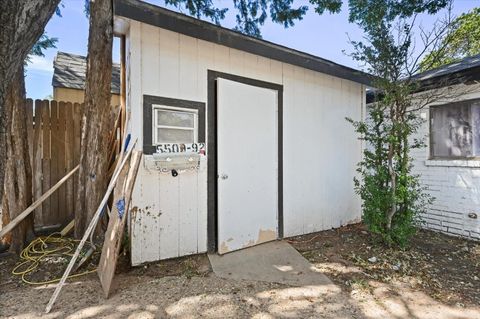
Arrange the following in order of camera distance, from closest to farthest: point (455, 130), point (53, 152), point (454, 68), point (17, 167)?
point (17, 167) → point (53, 152) → point (454, 68) → point (455, 130)

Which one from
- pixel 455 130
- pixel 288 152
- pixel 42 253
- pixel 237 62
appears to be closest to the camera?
pixel 42 253

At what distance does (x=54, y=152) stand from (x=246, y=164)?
2.66m

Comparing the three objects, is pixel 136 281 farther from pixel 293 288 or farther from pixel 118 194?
pixel 293 288

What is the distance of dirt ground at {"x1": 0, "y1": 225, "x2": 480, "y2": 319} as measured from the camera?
88.7 inches

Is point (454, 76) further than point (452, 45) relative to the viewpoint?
Yes

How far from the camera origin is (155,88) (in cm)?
313

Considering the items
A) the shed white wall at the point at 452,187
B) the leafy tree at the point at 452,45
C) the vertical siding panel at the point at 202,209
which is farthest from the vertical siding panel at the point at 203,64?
the shed white wall at the point at 452,187

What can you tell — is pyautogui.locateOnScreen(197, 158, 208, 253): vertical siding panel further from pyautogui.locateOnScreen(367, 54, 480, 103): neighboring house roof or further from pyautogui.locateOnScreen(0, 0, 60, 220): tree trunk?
pyautogui.locateOnScreen(367, 54, 480, 103): neighboring house roof

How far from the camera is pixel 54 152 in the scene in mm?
3922

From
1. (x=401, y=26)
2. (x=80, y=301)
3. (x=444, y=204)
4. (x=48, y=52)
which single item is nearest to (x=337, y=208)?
(x=444, y=204)

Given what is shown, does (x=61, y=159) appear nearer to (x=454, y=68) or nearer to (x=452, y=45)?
(x=452, y=45)

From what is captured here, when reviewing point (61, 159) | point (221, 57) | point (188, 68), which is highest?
point (221, 57)

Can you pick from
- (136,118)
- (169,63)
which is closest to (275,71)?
(169,63)

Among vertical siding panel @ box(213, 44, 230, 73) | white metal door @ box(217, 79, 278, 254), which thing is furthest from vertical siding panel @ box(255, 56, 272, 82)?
vertical siding panel @ box(213, 44, 230, 73)
